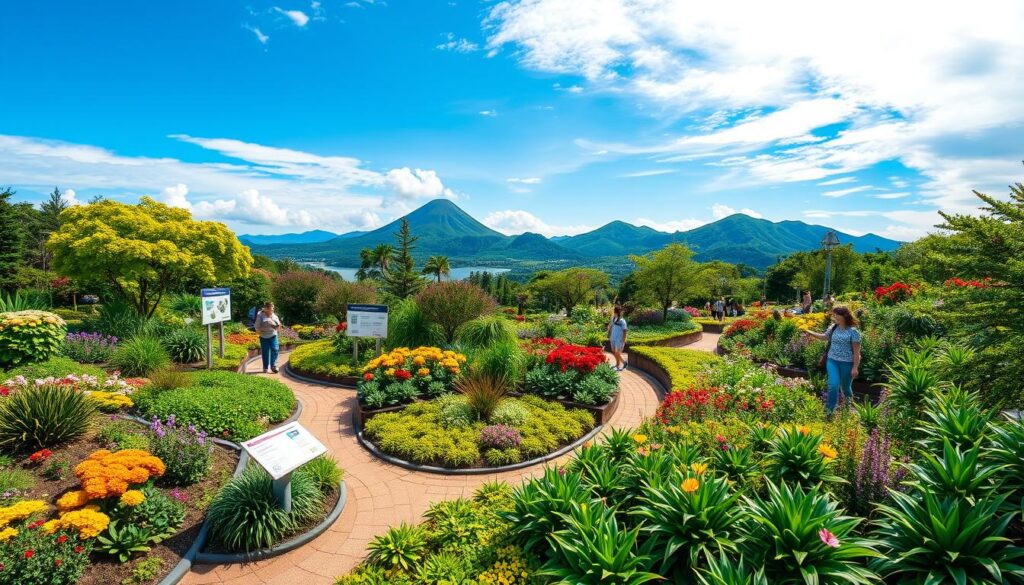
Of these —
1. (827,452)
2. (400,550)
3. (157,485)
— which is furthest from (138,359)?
(827,452)

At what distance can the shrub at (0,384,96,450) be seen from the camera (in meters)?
5.11

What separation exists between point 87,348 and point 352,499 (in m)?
8.83

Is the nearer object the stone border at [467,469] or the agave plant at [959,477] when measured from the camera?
the agave plant at [959,477]

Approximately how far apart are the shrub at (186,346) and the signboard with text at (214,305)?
58.0 inches

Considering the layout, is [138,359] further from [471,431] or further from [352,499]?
[471,431]

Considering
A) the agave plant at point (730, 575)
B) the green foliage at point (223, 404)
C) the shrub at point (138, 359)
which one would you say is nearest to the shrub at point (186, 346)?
the shrub at point (138, 359)

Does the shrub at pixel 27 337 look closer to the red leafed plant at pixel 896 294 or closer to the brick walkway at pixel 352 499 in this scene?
the brick walkway at pixel 352 499

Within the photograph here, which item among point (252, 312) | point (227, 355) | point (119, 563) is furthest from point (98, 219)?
point (119, 563)

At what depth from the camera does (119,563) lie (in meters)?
3.78

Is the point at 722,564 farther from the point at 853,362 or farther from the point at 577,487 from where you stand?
the point at 853,362

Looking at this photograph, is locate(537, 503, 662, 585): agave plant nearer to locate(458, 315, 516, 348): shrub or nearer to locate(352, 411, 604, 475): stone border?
locate(352, 411, 604, 475): stone border

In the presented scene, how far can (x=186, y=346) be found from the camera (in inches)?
421

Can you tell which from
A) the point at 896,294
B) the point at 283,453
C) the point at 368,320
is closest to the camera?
the point at 283,453

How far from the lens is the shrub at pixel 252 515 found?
4109mm
